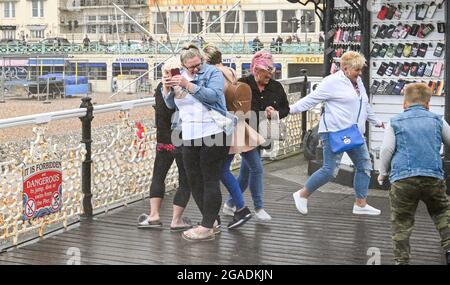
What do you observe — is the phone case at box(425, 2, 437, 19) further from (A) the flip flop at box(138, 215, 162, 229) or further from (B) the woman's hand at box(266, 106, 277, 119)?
(A) the flip flop at box(138, 215, 162, 229)

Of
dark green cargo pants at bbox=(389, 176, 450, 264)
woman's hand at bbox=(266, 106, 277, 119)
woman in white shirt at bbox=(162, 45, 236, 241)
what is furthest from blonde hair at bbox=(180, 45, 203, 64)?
dark green cargo pants at bbox=(389, 176, 450, 264)

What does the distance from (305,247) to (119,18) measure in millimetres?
76028

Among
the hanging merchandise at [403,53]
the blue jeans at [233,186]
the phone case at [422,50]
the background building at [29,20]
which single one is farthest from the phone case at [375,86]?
the background building at [29,20]

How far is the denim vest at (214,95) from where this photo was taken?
6863 millimetres

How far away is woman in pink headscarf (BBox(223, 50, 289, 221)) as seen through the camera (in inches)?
314

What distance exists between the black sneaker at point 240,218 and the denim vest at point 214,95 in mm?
1037

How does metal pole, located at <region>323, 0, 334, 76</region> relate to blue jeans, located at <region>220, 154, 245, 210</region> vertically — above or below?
above

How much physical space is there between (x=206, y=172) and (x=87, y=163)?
1.76m

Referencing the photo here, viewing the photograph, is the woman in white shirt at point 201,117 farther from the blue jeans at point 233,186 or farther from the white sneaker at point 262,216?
the white sneaker at point 262,216

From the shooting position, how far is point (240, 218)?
780 cm

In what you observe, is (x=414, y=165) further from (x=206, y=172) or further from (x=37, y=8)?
(x=37, y=8)

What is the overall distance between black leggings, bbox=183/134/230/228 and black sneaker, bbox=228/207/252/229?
508mm

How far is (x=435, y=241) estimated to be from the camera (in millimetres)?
7305
